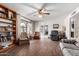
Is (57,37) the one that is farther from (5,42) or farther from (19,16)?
(5,42)

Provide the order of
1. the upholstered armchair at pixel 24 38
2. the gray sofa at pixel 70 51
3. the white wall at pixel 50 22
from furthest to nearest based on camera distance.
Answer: the upholstered armchair at pixel 24 38 → the white wall at pixel 50 22 → the gray sofa at pixel 70 51

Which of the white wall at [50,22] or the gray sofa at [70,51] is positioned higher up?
the white wall at [50,22]

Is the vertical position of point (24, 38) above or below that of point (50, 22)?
below

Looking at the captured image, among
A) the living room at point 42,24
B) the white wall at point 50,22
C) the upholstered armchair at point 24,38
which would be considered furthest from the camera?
the upholstered armchair at point 24,38

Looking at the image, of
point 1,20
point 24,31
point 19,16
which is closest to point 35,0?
point 1,20

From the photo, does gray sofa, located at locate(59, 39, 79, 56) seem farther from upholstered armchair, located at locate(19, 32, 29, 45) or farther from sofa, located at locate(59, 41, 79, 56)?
upholstered armchair, located at locate(19, 32, 29, 45)

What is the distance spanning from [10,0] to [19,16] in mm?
1863

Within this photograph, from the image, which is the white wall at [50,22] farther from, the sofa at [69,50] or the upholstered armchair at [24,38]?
the upholstered armchair at [24,38]

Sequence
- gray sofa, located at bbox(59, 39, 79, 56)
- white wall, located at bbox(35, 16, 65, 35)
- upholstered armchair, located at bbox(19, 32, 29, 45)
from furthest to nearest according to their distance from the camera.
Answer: upholstered armchair, located at bbox(19, 32, 29, 45)
white wall, located at bbox(35, 16, 65, 35)
gray sofa, located at bbox(59, 39, 79, 56)

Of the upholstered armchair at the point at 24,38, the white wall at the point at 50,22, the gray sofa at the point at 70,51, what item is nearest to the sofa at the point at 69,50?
the gray sofa at the point at 70,51

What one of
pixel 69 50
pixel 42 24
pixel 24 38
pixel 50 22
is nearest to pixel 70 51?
pixel 69 50

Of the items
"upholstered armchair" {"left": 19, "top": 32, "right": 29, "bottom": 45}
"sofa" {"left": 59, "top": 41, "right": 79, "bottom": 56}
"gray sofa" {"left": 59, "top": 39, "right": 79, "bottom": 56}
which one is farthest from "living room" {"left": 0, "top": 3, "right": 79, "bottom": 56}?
"upholstered armchair" {"left": 19, "top": 32, "right": 29, "bottom": 45}

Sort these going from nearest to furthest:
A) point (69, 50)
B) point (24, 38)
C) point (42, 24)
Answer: point (69, 50) < point (42, 24) < point (24, 38)

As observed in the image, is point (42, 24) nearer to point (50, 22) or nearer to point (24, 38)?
point (50, 22)
